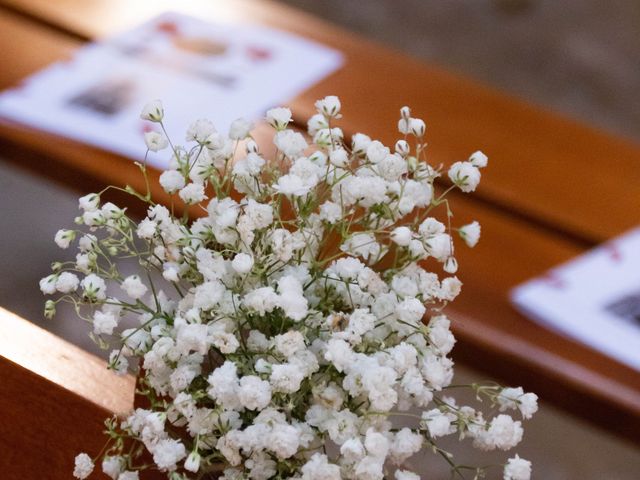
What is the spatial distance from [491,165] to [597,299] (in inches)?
14.0

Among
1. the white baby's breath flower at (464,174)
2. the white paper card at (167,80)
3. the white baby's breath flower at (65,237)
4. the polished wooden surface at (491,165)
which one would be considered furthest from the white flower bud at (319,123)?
the white paper card at (167,80)

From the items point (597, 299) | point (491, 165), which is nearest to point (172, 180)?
point (597, 299)

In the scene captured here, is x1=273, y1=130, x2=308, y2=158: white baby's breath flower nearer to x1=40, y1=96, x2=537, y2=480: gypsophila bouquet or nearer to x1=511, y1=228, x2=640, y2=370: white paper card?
x1=40, y1=96, x2=537, y2=480: gypsophila bouquet

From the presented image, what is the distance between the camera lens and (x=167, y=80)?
2086 mm

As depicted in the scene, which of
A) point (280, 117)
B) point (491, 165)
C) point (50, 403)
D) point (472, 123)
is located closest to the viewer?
point (280, 117)

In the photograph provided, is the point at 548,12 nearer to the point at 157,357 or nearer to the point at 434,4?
the point at 434,4

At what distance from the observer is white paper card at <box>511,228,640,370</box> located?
64.0 inches

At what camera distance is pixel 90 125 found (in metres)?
1.93

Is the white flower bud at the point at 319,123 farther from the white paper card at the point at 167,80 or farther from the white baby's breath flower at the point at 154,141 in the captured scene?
the white paper card at the point at 167,80

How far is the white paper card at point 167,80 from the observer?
1938mm

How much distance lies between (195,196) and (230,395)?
179mm

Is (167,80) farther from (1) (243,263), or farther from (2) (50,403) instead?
(1) (243,263)

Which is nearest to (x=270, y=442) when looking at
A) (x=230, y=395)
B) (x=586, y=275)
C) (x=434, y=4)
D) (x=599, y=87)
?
(x=230, y=395)

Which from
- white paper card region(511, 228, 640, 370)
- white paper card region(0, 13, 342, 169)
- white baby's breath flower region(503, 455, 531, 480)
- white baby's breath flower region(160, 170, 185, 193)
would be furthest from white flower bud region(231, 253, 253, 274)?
white paper card region(0, 13, 342, 169)
